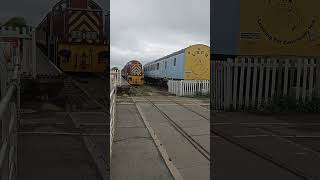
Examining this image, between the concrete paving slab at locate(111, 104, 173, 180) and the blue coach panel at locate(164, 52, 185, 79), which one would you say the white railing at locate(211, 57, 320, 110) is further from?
the blue coach panel at locate(164, 52, 185, 79)

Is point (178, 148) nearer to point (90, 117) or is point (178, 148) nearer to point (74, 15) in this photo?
point (90, 117)

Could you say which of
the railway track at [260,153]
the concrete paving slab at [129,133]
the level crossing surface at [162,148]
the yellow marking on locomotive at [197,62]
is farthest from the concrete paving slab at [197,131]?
the yellow marking on locomotive at [197,62]

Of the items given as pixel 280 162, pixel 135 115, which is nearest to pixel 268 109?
pixel 135 115

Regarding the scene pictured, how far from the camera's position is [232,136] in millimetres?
7562

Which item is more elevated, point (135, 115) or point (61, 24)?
point (61, 24)

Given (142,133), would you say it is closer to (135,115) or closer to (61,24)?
(135,115)

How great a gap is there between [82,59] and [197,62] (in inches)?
827

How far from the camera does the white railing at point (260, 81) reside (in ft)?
38.7

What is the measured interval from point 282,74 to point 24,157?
8.80m

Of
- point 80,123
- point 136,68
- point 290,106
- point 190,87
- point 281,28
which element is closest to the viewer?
point 80,123

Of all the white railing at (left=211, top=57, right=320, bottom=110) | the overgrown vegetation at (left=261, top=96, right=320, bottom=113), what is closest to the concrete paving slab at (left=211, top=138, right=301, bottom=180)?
the overgrown vegetation at (left=261, top=96, right=320, bottom=113)

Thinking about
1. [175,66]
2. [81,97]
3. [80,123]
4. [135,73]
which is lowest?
[80,123]

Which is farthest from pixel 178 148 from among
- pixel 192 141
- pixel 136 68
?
pixel 136 68

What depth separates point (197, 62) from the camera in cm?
2409
